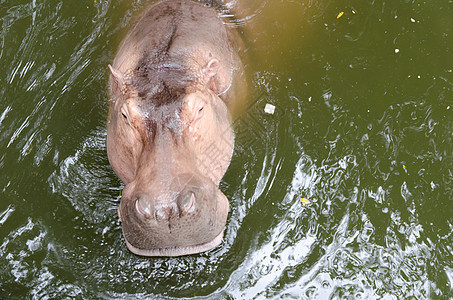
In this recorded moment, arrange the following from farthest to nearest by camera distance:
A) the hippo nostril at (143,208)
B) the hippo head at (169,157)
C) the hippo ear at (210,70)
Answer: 1. the hippo ear at (210,70)
2. the hippo head at (169,157)
3. the hippo nostril at (143,208)

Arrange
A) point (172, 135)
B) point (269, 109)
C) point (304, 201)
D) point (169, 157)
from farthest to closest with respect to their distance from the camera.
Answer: point (269, 109) → point (304, 201) → point (172, 135) → point (169, 157)

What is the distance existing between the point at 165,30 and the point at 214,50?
0.58 meters

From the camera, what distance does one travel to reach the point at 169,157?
3.92m

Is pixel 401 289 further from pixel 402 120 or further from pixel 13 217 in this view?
pixel 13 217

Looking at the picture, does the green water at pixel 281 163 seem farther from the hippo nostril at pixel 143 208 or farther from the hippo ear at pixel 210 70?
the hippo nostril at pixel 143 208

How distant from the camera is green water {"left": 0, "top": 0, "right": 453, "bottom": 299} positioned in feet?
16.7

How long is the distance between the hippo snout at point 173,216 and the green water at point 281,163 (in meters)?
1.12

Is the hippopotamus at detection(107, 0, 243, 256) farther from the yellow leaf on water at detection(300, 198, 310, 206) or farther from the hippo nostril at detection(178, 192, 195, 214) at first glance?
the yellow leaf on water at detection(300, 198, 310, 206)

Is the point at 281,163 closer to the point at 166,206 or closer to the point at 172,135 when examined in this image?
the point at 172,135

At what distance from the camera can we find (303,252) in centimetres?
521

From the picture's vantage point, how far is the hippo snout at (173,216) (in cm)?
364

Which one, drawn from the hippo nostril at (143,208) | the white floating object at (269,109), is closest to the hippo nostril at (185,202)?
the hippo nostril at (143,208)

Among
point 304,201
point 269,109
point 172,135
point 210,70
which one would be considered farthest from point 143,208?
point 269,109

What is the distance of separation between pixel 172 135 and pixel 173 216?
72cm
